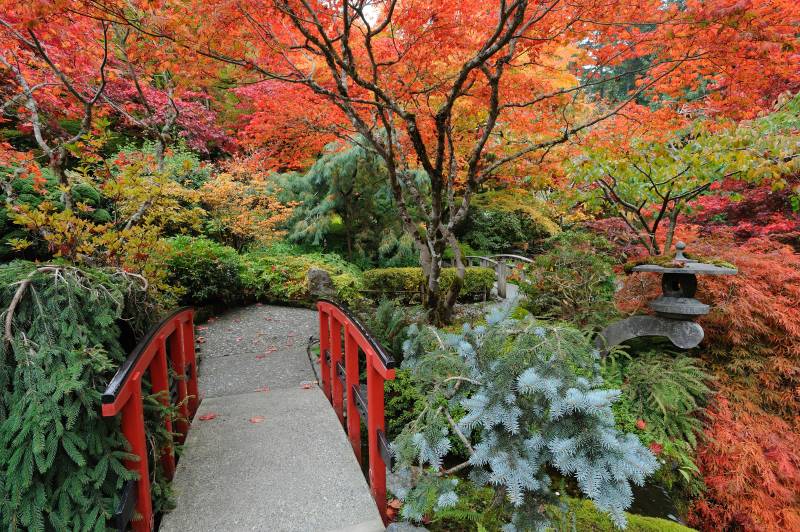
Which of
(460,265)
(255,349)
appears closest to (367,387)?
(255,349)

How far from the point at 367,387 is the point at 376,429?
1.61ft

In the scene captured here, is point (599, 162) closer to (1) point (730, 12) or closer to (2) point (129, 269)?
(1) point (730, 12)

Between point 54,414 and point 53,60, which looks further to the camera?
point 53,60

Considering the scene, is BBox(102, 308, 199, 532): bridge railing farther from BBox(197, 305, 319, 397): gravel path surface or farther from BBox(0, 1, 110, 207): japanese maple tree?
BBox(197, 305, 319, 397): gravel path surface

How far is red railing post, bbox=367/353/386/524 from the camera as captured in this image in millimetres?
2439

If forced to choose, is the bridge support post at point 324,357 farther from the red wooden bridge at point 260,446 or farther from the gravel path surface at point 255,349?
the gravel path surface at point 255,349

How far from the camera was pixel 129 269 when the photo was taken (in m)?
3.31

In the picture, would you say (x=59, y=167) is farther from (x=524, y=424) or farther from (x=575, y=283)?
(x=575, y=283)

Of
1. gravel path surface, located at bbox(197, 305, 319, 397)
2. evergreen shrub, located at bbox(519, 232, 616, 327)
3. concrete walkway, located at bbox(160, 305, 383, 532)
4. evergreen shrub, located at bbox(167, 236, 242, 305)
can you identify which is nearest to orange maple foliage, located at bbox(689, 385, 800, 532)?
evergreen shrub, located at bbox(519, 232, 616, 327)

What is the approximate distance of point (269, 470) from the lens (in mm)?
2643

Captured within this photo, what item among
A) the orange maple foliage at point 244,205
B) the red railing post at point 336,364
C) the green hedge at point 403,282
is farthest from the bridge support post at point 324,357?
the orange maple foliage at point 244,205

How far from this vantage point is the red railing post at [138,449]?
1953 mm

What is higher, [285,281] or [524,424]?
[524,424]

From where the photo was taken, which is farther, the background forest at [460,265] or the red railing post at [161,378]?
the red railing post at [161,378]
